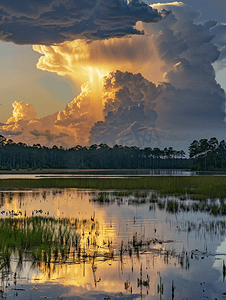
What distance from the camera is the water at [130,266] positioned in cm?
917

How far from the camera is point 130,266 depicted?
37.3 feet

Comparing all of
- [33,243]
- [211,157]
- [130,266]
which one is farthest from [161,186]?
[211,157]

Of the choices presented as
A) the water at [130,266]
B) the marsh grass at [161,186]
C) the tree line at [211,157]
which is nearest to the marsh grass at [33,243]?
the water at [130,266]

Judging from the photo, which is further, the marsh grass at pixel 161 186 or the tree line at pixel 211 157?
the tree line at pixel 211 157

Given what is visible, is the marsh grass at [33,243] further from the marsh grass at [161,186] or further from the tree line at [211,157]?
the tree line at [211,157]

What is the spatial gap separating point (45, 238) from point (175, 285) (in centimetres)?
679

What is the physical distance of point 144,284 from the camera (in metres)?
9.70

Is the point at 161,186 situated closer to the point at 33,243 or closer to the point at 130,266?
the point at 33,243

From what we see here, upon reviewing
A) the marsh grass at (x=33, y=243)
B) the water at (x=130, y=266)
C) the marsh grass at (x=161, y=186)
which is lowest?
the water at (x=130, y=266)

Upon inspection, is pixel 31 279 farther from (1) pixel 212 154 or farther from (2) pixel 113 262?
(1) pixel 212 154

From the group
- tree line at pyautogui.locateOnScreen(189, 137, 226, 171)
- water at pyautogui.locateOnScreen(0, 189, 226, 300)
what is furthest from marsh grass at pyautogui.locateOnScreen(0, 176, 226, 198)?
tree line at pyautogui.locateOnScreen(189, 137, 226, 171)

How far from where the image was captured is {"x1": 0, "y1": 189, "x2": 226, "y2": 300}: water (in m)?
9.17

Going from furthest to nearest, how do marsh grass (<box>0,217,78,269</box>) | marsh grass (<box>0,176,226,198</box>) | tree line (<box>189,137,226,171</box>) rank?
tree line (<box>189,137,226,171</box>)
marsh grass (<box>0,176,226,198</box>)
marsh grass (<box>0,217,78,269</box>)

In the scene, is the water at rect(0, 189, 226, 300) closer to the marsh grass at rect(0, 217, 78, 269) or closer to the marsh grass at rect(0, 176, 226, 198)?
the marsh grass at rect(0, 217, 78, 269)
